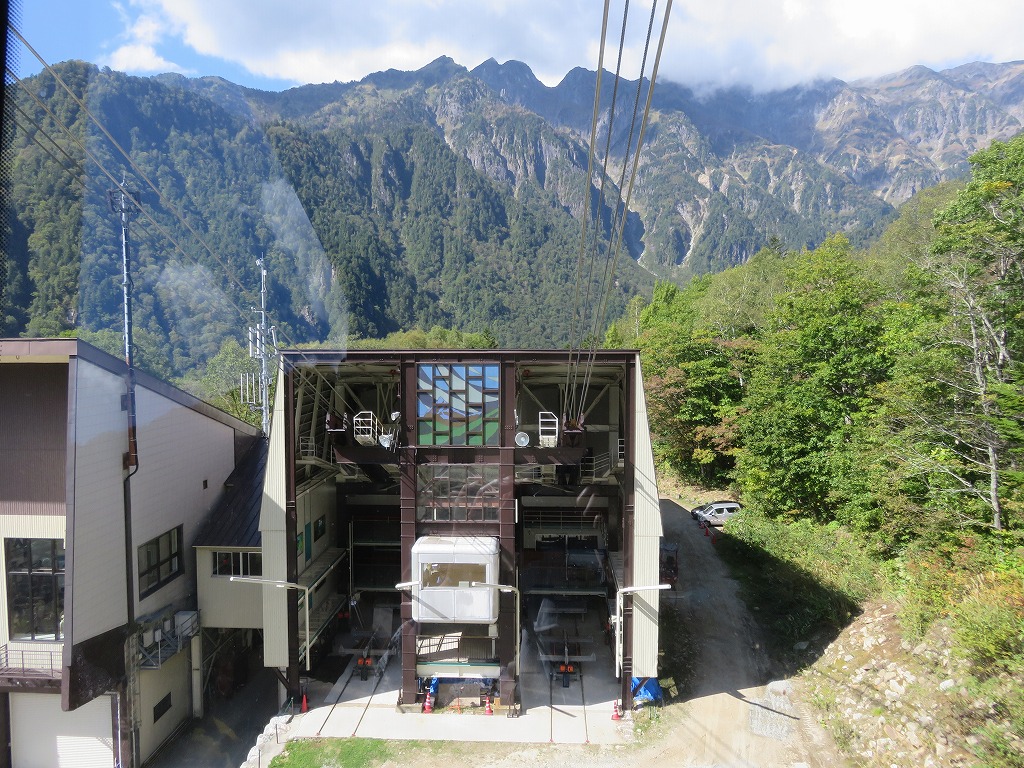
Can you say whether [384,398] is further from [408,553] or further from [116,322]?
[116,322]

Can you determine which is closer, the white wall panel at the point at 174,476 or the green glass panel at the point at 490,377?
the white wall panel at the point at 174,476

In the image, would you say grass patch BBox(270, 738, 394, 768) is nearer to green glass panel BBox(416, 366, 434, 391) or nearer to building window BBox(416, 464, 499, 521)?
building window BBox(416, 464, 499, 521)

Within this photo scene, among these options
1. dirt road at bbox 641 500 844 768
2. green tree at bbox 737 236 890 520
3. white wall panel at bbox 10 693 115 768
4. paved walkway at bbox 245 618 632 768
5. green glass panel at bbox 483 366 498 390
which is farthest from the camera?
green tree at bbox 737 236 890 520

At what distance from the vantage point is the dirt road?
34.3 ft

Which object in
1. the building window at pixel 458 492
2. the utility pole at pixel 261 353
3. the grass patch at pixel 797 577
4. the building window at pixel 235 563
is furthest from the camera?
the grass patch at pixel 797 577

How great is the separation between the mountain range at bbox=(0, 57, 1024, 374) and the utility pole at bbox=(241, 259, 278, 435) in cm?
25

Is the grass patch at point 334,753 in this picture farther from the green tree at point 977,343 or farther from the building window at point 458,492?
the green tree at point 977,343

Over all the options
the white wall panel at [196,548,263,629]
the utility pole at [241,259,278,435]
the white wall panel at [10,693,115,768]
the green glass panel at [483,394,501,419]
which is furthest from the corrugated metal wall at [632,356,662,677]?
the white wall panel at [10,693,115,768]

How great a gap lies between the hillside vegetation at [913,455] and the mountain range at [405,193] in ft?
24.8

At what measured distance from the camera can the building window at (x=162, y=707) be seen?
11719 millimetres

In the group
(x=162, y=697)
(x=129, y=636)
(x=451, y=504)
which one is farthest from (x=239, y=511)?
(x=451, y=504)

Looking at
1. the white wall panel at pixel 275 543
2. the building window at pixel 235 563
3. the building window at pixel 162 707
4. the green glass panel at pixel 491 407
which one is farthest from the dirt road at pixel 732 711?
the building window at pixel 162 707

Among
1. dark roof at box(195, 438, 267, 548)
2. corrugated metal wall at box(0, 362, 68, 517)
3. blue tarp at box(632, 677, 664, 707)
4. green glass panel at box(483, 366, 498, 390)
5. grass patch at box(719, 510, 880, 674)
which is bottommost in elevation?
blue tarp at box(632, 677, 664, 707)

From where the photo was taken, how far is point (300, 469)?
13.4 m
